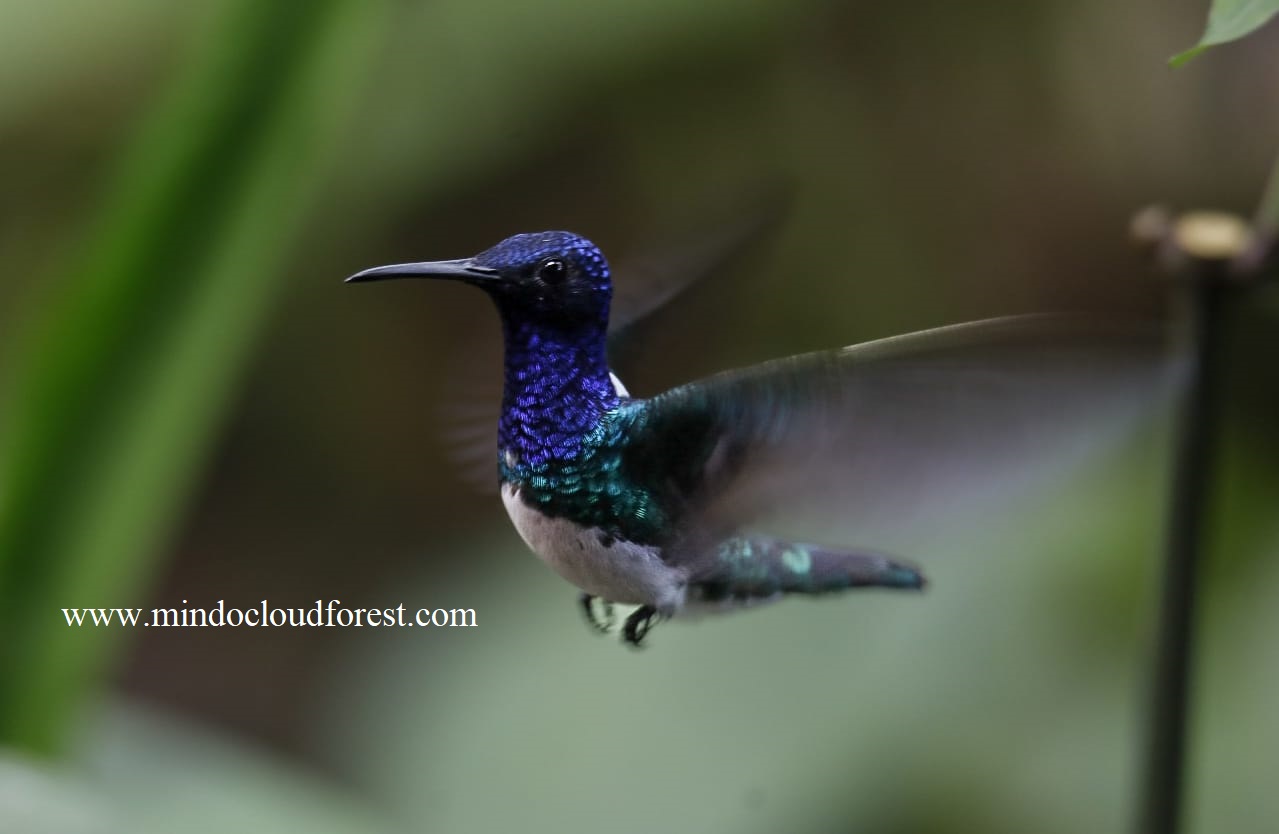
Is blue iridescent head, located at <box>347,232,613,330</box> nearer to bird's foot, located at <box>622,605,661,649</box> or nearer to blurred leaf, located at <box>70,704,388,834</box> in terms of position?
bird's foot, located at <box>622,605,661,649</box>

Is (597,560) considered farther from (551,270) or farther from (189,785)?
(189,785)

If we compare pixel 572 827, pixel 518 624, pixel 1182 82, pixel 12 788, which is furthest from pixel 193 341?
pixel 1182 82

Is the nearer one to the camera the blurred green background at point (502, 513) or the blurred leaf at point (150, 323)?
the blurred leaf at point (150, 323)

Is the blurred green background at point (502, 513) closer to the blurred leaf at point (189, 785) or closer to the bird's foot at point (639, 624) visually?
the blurred leaf at point (189, 785)

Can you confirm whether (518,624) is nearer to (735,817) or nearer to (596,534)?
(735,817)

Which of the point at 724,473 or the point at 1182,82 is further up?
the point at 1182,82

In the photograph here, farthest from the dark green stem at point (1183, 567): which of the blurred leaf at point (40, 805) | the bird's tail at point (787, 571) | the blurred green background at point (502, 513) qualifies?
the blurred leaf at point (40, 805)

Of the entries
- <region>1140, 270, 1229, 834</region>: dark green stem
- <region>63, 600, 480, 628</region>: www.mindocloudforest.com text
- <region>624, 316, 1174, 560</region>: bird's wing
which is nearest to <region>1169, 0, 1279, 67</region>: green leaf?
<region>624, 316, 1174, 560</region>: bird's wing
